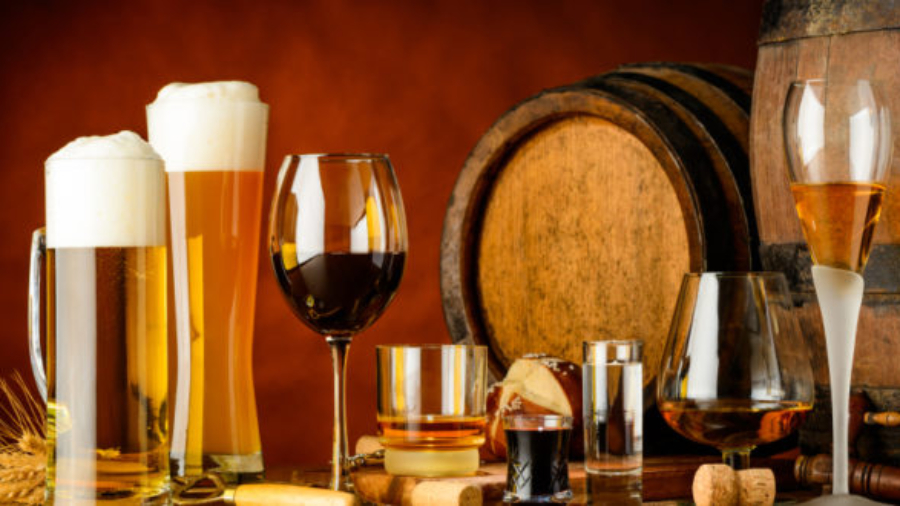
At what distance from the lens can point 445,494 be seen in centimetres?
121

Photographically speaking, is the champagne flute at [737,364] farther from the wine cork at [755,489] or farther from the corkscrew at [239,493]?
the corkscrew at [239,493]

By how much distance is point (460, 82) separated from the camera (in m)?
3.33

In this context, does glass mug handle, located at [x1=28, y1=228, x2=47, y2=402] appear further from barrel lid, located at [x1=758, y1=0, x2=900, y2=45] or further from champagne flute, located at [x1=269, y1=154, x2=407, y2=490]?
barrel lid, located at [x1=758, y1=0, x2=900, y2=45]

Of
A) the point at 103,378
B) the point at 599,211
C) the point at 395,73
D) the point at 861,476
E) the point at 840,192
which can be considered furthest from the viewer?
the point at 395,73

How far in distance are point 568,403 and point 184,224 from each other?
0.58 metres

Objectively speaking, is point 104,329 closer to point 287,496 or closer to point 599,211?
point 287,496

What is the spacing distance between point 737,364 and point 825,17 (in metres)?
0.50

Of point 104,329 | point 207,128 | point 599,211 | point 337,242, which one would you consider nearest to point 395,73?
point 599,211

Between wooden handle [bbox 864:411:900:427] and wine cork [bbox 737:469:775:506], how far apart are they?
0.85 ft

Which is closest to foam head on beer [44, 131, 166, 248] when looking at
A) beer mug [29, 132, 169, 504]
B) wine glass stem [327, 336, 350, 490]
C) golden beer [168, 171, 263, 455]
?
beer mug [29, 132, 169, 504]

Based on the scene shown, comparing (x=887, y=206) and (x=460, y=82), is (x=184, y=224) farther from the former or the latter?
(x=460, y=82)

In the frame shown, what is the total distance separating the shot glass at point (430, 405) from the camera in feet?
4.26

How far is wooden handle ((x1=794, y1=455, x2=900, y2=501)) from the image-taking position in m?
1.34

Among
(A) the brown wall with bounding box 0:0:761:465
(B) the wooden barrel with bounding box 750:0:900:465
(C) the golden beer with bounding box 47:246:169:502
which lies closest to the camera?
(C) the golden beer with bounding box 47:246:169:502
